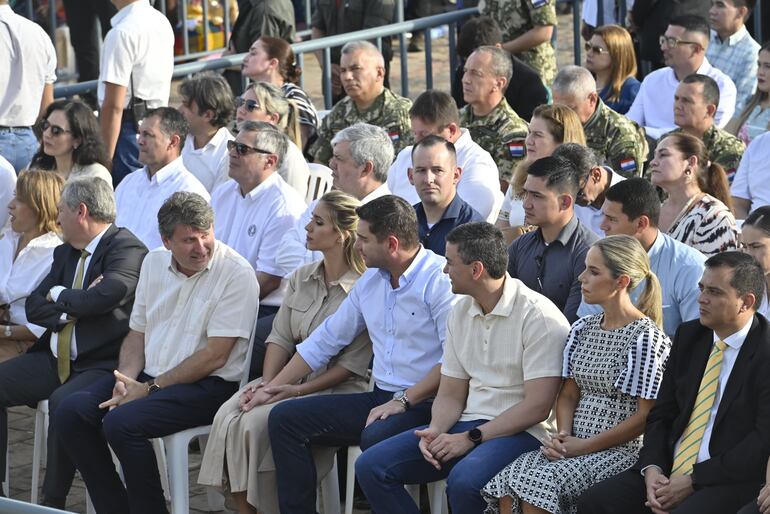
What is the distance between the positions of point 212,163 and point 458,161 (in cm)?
158

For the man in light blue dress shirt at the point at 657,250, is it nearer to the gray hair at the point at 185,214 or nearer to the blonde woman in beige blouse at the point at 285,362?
the blonde woman in beige blouse at the point at 285,362

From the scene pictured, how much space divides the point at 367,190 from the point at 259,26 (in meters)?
3.52

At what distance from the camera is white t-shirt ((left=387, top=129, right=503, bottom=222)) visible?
24.6 ft

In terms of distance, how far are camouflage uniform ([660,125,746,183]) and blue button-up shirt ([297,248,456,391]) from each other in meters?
2.39

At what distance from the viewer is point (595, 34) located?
Result: 9.23 metres

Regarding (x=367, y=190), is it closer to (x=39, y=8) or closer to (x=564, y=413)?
(x=564, y=413)

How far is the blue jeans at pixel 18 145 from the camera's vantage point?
27.9ft

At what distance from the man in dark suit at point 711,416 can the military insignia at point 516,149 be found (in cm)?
331

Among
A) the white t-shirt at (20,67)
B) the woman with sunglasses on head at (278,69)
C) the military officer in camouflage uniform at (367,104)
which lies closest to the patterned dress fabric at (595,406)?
the military officer in camouflage uniform at (367,104)

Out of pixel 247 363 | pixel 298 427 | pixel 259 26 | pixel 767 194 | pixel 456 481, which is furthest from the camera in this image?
pixel 259 26

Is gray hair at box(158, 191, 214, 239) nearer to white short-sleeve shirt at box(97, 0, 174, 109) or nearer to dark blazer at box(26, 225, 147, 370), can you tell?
dark blazer at box(26, 225, 147, 370)

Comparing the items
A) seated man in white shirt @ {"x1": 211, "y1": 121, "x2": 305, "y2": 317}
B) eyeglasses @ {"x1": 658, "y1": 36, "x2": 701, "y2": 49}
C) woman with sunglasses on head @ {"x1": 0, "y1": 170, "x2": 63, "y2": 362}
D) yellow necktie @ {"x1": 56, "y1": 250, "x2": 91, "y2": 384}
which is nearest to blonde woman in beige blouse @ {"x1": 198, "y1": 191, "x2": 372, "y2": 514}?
seated man in white shirt @ {"x1": 211, "y1": 121, "x2": 305, "y2": 317}

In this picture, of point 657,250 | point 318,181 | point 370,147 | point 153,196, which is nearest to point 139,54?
point 153,196

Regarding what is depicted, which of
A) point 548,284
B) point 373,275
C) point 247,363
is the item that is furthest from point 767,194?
point 247,363
